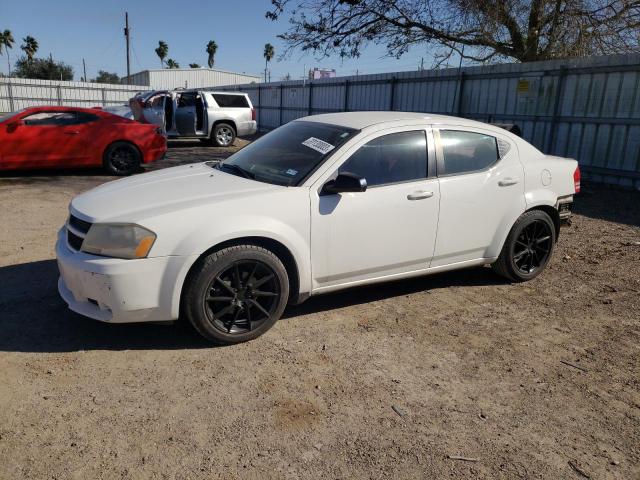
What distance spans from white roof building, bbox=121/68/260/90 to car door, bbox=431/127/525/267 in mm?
47644

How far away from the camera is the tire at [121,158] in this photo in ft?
34.2

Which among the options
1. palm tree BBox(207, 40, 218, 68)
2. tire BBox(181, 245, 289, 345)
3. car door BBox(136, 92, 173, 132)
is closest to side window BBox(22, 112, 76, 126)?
car door BBox(136, 92, 173, 132)

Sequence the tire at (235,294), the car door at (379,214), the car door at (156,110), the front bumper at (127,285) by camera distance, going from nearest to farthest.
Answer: the front bumper at (127,285) < the tire at (235,294) < the car door at (379,214) < the car door at (156,110)

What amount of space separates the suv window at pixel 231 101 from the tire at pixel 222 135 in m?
0.70

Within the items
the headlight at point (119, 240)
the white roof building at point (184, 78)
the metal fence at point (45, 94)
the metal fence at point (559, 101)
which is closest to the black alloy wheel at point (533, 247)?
the headlight at point (119, 240)

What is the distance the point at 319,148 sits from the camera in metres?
4.05

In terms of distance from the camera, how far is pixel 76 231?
351 cm

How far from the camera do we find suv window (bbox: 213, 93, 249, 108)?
57.5 ft

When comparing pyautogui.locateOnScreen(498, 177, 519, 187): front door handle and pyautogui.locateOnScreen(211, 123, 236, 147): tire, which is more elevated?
pyautogui.locateOnScreen(498, 177, 519, 187): front door handle

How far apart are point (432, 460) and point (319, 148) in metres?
2.41

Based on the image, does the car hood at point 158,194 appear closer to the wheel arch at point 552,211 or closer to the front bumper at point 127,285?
the front bumper at point 127,285

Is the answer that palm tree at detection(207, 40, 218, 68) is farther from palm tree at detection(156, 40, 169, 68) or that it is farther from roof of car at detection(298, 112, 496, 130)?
roof of car at detection(298, 112, 496, 130)

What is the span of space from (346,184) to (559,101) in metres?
8.77

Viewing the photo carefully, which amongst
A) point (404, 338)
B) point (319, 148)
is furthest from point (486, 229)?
point (319, 148)
